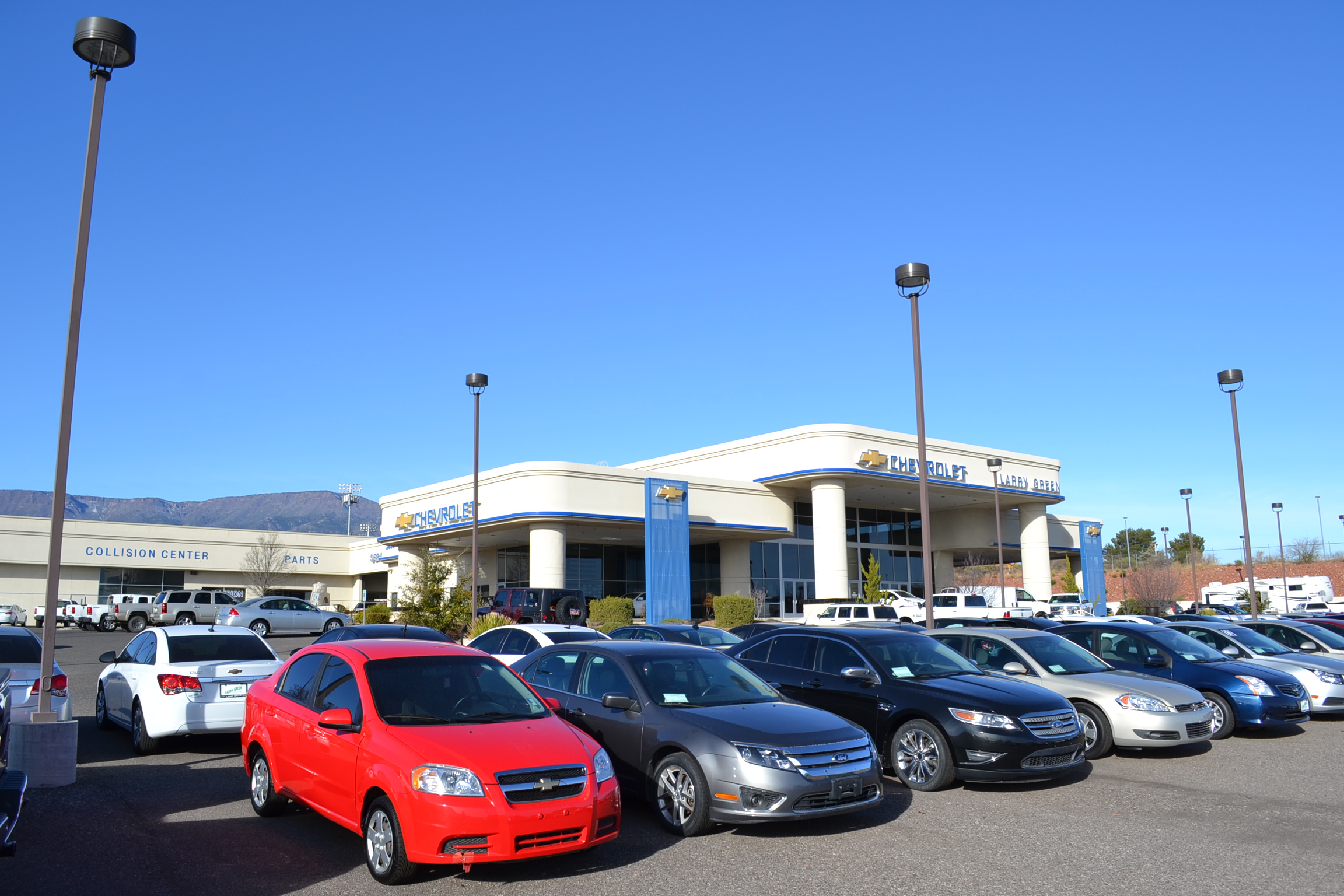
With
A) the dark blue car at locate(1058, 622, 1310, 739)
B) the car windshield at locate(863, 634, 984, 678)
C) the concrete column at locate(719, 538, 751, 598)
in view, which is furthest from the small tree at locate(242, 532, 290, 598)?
the car windshield at locate(863, 634, 984, 678)

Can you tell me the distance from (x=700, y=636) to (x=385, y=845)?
10737mm

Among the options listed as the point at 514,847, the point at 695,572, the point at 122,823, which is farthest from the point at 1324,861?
the point at 695,572

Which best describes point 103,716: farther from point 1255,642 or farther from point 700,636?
point 1255,642

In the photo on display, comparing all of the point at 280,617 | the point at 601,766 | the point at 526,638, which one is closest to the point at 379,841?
the point at 601,766

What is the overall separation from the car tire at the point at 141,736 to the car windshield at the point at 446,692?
530 cm

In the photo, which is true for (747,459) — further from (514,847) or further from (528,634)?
(514,847)

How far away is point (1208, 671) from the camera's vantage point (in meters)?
14.0

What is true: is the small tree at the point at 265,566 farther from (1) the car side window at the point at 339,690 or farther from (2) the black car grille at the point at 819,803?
(2) the black car grille at the point at 819,803

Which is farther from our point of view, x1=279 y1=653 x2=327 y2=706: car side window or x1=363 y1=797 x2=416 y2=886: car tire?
x1=279 y1=653 x2=327 y2=706: car side window

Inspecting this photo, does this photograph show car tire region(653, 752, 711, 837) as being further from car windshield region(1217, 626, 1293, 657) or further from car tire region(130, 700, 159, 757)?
car windshield region(1217, 626, 1293, 657)

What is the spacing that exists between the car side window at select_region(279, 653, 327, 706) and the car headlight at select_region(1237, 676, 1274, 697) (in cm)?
1234

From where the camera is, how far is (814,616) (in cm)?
4197

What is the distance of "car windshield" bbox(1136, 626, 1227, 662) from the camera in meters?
14.6

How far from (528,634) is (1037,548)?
147ft
